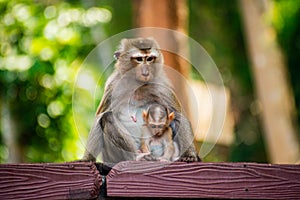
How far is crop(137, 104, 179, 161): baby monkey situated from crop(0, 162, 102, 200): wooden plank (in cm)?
86

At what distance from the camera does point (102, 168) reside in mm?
3713

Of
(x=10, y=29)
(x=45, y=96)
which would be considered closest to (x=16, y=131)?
(x=45, y=96)

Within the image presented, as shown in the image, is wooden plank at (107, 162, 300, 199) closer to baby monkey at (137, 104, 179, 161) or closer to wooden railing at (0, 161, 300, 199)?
wooden railing at (0, 161, 300, 199)

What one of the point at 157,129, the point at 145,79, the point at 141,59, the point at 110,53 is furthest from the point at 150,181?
the point at 110,53

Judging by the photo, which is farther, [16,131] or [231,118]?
[231,118]

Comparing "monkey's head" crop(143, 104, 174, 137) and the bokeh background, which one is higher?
the bokeh background

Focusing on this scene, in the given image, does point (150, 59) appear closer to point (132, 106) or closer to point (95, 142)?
point (132, 106)

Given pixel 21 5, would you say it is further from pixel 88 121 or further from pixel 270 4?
pixel 270 4

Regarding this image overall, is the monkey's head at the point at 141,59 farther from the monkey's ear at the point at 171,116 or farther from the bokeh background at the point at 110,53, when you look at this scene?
the bokeh background at the point at 110,53

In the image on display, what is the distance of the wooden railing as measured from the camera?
3.46 metres

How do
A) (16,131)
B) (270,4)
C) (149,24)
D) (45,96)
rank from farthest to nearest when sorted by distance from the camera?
(270,4) → (45,96) → (16,131) → (149,24)

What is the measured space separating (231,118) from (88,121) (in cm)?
941

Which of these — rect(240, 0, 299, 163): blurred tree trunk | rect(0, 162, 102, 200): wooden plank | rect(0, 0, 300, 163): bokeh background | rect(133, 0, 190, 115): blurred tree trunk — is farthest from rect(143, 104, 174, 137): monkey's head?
rect(240, 0, 299, 163): blurred tree trunk

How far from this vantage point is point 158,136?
4379 mm
